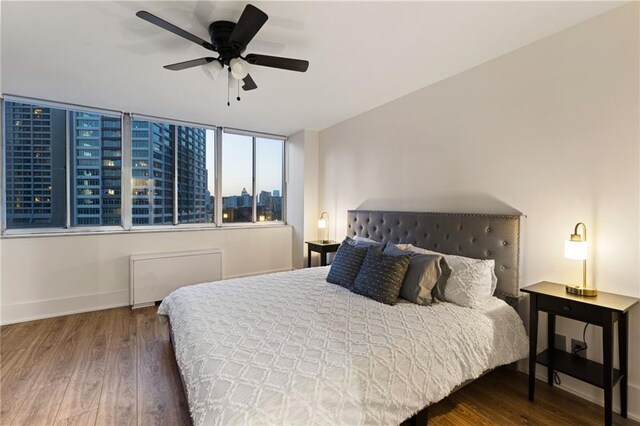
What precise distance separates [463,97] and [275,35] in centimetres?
181

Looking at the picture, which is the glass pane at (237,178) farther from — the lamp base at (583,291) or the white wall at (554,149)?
the lamp base at (583,291)

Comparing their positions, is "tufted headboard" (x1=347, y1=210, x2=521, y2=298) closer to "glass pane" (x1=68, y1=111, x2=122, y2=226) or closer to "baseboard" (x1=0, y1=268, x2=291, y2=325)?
"baseboard" (x1=0, y1=268, x2=291, y2=325)

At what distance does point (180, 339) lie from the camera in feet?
6.41

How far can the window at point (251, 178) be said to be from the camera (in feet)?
16.3

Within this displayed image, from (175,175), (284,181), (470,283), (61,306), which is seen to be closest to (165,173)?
(175,175)

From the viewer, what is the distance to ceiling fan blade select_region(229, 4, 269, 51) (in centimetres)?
164

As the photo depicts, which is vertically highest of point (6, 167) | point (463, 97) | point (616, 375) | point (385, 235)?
point (463, 97)

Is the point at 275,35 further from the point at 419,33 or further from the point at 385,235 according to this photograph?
the point at 385,235

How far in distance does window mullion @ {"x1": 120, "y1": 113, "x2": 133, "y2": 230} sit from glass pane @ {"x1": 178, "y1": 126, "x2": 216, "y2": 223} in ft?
2.14

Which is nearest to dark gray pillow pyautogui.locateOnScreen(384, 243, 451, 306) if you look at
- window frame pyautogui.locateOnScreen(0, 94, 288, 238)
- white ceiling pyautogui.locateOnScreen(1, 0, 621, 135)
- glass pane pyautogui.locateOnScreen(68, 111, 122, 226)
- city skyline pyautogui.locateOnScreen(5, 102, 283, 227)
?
white ceiling pyautogui.locateOnScreen(1, 0, 621, 135)

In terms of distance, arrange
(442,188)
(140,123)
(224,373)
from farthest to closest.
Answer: (140,123)
(442,188)
(224,373)

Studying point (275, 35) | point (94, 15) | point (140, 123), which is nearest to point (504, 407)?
point (275, 35)

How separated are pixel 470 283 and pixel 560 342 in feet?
2.53

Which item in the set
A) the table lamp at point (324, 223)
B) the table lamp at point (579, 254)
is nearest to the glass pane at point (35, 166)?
the table lamp at point (324, 223)
